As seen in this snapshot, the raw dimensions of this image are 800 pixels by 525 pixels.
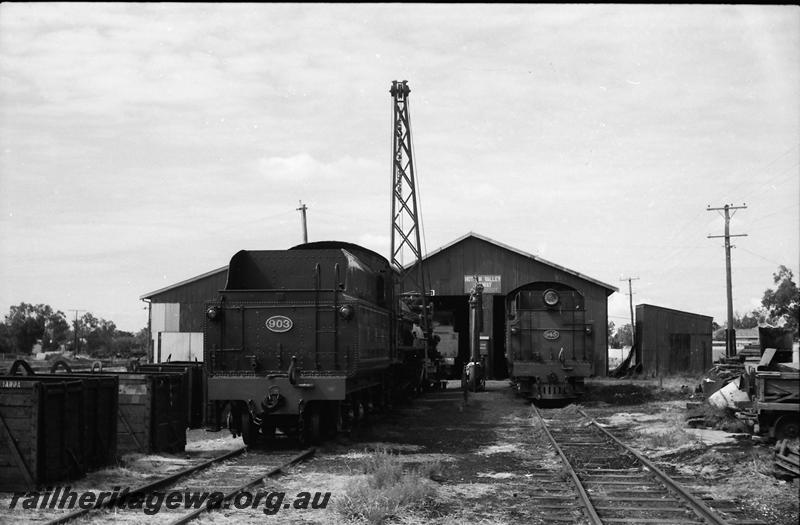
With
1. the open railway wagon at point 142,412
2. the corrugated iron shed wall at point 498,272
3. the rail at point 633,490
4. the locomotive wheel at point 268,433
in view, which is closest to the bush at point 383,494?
the rail at point 633,490

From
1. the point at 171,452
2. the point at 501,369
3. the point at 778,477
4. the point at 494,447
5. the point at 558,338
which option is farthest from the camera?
the point at 501,369

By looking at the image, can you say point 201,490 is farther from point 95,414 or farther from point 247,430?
point 247,430

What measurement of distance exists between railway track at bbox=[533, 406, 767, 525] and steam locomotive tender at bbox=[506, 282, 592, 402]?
26.8 feet

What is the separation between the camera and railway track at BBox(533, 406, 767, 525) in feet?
27.4

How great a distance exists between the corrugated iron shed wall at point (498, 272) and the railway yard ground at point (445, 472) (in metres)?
17.0

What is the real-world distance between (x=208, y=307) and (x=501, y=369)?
27196 millimetres

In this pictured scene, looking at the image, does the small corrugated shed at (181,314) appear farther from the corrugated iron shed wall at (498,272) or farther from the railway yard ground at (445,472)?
the railway yard ground at (445,472)

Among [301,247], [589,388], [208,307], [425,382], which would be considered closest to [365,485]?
[208,307]

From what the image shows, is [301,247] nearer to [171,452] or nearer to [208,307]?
[208,307]

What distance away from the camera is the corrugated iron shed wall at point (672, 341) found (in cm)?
3825

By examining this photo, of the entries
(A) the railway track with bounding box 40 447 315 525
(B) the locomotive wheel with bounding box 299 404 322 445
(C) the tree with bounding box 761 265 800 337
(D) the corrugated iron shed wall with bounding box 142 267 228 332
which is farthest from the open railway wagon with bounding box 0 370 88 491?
(C) the tree with bounding box 761 265 800 337

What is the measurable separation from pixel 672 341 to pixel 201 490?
32.9m

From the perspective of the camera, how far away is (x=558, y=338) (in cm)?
2298

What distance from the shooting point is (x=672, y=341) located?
126ft
